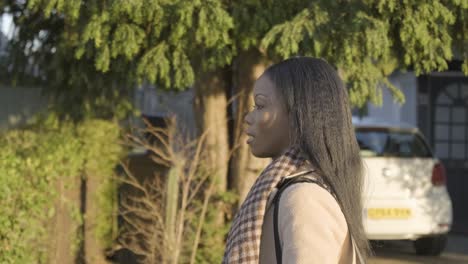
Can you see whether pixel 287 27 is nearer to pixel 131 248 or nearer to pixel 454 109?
pixel 131 248

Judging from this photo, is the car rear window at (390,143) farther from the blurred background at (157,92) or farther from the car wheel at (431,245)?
the blurred background at (157,92)

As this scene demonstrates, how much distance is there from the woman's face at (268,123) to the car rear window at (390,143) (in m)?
8.69

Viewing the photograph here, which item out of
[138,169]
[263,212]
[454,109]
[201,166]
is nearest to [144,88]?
[138,169]

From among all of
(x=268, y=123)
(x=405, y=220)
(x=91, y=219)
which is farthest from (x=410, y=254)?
(x=268, y=123)

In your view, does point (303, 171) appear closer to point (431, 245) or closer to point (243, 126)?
point (243, 126)

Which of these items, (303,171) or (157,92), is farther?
(157,92)

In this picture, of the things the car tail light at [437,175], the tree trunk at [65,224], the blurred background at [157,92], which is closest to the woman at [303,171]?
the blurred background at [157,92]

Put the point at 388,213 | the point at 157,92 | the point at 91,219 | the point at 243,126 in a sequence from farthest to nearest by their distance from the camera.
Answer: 1. the point at 388,213
2. the point at 157,92
3. the point at 243,126
4. the point at 91,219

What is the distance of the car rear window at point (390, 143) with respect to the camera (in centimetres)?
1118

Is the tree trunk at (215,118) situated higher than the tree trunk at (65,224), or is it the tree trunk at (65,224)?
the tree trunk at (215,118)

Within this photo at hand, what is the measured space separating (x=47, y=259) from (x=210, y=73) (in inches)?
86.4

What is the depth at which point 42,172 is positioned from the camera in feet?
23.9

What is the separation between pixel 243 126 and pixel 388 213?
2889 mm

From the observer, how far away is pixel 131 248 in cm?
796
